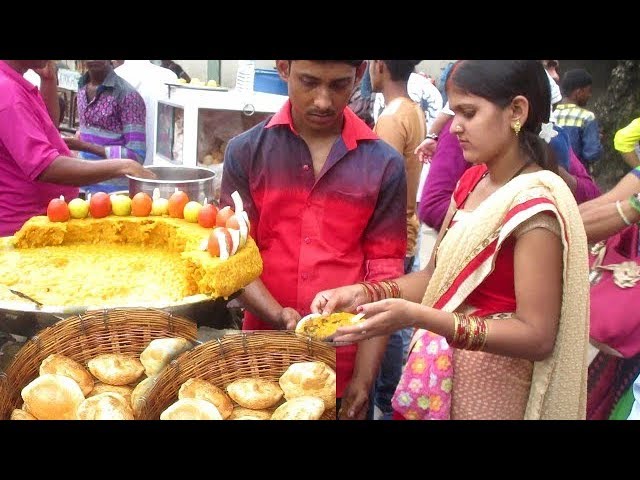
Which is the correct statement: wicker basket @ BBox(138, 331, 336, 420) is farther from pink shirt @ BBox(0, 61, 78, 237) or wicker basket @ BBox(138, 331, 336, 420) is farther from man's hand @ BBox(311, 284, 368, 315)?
pink shirt @ BBox(0, 61, 78, 237)

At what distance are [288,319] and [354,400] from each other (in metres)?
0.34

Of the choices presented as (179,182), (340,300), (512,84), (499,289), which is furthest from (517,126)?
(179,182)

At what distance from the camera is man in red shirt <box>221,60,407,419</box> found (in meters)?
1.93

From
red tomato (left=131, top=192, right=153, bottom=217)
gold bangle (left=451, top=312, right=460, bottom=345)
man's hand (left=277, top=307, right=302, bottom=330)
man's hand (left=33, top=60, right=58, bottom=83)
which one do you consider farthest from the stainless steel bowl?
gold bangle (left=451, top=312, right=460, bottom=345)

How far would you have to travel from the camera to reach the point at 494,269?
1696 mm

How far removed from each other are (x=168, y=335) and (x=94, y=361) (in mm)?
222

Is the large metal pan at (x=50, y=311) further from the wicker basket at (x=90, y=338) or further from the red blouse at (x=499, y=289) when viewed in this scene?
the red blouse at (x=499, y=289)

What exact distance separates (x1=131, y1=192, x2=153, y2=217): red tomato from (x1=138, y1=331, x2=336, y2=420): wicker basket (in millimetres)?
591

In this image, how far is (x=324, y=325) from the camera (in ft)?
5.90

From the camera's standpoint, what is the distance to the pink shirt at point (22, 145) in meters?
1.85

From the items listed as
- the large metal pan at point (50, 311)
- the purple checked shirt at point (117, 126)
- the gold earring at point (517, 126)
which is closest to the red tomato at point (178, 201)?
the purple checked shirt at point (117, 126)

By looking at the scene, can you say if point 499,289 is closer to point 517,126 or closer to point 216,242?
point 517,126

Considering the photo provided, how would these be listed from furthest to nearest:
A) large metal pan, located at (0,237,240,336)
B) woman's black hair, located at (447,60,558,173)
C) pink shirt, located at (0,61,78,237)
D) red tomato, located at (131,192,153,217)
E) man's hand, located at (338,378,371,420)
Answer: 1. red tomato, located at (131,192,153,217)
2. man's hand, located at (338,378,371,420)
3. pink shirt, located at (0,61,78,237)
4. large metal pan, located at (0,237,240,336)
5. woman's black hair, located at (447,60,558,173)
